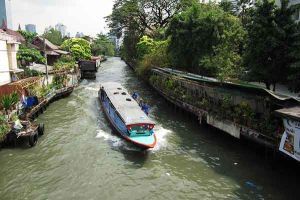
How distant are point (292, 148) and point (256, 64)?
7.10 m

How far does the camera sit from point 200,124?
2630cm

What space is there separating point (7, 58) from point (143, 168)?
20294 mm

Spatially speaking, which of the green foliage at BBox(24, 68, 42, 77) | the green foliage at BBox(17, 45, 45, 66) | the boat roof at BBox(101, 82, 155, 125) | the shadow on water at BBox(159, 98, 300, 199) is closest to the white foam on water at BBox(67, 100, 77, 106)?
the boat roof at BBox(101, 82, 155, 125)

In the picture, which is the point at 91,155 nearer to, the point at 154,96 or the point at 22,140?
the point at 22,140

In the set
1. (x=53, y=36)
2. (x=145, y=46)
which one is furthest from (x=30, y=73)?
(x=53, y=36)

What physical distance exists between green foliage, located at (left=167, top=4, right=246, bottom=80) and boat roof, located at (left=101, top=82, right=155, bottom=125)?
8.30 m

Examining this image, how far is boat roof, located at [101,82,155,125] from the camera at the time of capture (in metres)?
20.7

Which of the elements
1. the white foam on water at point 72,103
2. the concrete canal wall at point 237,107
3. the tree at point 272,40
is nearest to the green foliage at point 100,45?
the white foam on water at point 72,103

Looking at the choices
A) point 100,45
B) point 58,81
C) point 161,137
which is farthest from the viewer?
point 100,45

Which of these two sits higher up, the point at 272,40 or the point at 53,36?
the point at 53,36

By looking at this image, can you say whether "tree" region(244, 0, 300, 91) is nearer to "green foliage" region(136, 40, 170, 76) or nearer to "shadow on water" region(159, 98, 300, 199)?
"shadow on water" region(159, 98, 300, 199)

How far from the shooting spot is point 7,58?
30531 millimetres

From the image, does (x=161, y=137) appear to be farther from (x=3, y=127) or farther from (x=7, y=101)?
(x=7, y=101)

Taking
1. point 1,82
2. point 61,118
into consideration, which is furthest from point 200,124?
point 1,82
